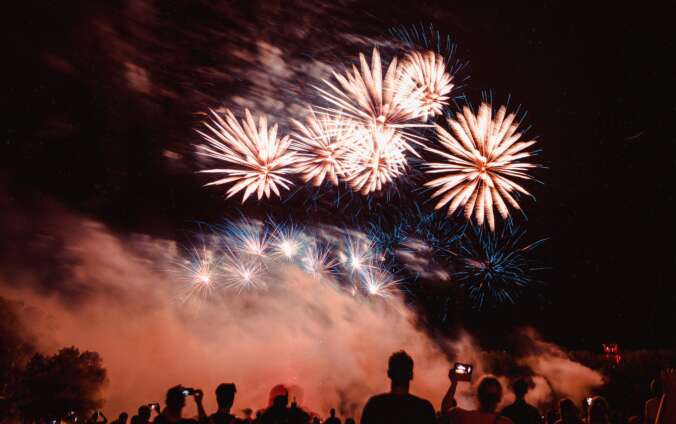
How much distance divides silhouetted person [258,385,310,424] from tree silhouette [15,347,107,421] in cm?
3725

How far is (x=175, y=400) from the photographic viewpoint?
168 inches

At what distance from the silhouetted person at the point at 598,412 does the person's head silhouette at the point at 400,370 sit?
2311 millimetres

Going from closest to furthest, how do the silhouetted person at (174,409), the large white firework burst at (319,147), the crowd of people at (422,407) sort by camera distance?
the crowd of people at (422,407)
the silhouetted person at (174,409)
the large white firework burst at (319,147)

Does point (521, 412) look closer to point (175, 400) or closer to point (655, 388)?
point (655, 388)

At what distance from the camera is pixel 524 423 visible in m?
3.96

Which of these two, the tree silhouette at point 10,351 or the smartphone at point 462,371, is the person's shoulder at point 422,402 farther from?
the tree silhouette at point 10,351

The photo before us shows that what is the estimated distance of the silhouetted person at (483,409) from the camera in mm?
3410

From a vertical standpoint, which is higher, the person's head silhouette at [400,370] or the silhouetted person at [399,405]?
the person's head silhouette at [400,370]

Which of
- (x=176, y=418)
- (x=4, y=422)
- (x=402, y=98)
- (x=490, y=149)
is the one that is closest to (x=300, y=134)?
(x=402, y=98)

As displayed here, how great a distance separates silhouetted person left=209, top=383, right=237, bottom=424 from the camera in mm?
4246

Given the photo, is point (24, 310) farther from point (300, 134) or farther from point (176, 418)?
point (176, 418)

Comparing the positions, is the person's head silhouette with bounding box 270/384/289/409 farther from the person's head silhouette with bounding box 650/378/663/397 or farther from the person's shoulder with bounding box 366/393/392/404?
the person's head silhouette with bounding box 650/378/663/397

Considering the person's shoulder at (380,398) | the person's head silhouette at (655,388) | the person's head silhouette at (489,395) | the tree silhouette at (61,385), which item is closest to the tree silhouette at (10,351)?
the tree silhouette at (61,385)

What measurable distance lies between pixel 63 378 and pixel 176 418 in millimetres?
36590
